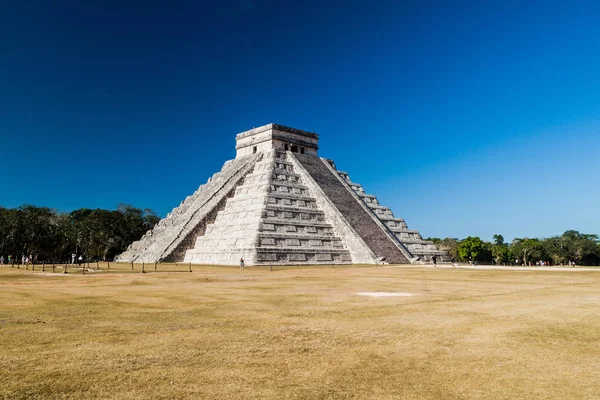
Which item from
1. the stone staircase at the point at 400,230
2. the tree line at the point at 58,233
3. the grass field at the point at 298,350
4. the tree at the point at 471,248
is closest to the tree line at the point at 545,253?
the tree at the point at 471,248

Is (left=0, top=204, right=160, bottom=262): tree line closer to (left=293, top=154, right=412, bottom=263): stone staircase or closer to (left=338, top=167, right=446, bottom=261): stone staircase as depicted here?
(left=293, top=154, right=412, bottom=263): stone staircase

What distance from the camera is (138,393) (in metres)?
4.50

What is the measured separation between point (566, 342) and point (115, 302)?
9.85m

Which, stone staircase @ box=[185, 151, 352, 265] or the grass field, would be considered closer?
the grass field

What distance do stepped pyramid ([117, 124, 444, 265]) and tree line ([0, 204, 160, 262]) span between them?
8.17 metres

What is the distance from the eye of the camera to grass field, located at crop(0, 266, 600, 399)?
185 inches

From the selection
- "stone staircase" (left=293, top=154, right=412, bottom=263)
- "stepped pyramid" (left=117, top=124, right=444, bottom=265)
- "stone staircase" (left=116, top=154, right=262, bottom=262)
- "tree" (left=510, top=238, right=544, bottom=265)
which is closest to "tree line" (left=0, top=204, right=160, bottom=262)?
"stone staircase" (left=116, top=154, right=262, bottom=262)

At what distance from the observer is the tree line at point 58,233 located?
48984 mm

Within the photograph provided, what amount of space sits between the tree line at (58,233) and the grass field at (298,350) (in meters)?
29.1

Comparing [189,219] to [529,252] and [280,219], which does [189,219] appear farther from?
[529,252]

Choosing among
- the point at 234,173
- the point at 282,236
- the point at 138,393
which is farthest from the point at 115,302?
the point at 234,173

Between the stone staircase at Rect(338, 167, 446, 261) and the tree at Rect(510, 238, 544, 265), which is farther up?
the stone staircase at Rect(338, 167, 446, 261)

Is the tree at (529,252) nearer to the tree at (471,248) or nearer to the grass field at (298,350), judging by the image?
the tree at (471,248)

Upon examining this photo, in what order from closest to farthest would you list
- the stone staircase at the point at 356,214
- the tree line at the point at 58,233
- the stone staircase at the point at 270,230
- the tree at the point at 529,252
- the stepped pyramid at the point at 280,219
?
1. the stone staircase at the point at 270,230
2. the stepped pyramid at the point at 280,219
3. the stone staircase at the point at 356,214
4. the tree line at the point at 58,233
5. the tree at the point at 529,252
